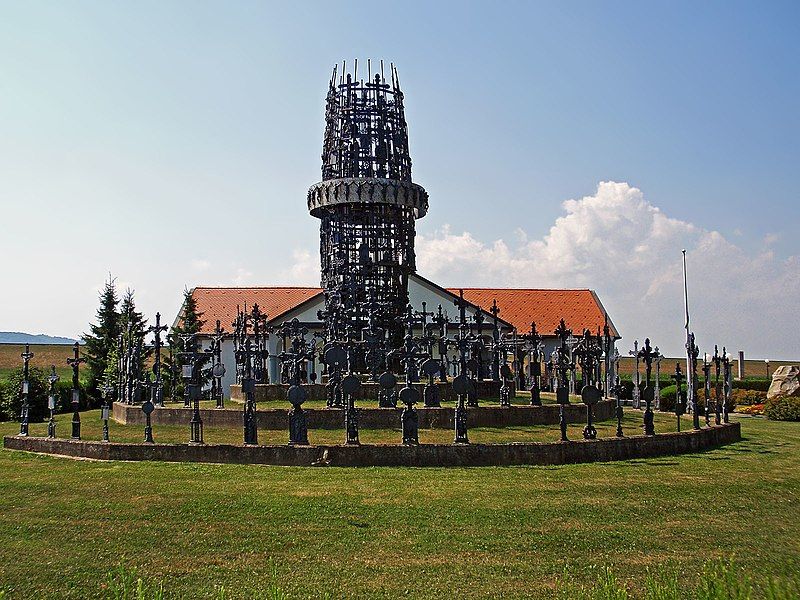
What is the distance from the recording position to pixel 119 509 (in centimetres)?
1326

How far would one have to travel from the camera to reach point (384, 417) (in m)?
21.9

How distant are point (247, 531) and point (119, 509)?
Answer: 8.36 feet

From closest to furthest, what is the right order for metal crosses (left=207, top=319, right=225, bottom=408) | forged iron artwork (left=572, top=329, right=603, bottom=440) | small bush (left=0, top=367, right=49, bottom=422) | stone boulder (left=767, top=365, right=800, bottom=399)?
forged iron artwork (left=572, top=329, right=603, bottom=440)
metal crosses (left=207, top=319, right=225, bottom=408)
small bush (left=0, top=367, right=49, bottom=422)
stone boulder (left=767, top=365, right=800, bottom=399)

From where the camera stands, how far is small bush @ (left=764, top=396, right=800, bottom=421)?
1319 inches

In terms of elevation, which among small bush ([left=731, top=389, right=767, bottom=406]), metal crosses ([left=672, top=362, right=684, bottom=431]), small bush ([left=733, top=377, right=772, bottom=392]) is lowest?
small bush ([left=731, top=389, right=767, bottom=406])

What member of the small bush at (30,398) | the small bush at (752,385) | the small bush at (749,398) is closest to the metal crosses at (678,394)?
the small bush at (749,398)

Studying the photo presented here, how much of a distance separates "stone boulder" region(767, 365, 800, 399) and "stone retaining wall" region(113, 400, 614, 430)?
21002 millimetres

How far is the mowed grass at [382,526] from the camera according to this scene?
10.3 metres

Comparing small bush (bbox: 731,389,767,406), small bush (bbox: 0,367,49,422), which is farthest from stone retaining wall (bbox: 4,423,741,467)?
small bush (bbox: 731,389,767,406)

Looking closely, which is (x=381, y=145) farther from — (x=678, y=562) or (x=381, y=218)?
(x=678, y=562)

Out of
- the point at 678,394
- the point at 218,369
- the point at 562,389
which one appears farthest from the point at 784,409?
the point at 218,369

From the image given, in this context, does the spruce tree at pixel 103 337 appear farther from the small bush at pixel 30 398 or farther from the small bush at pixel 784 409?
the small bush at pixel 784 409

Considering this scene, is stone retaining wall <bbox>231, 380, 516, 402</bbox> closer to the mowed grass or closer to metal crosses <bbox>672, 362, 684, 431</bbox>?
metal crosses <bbox>672, 362, 684, 431</bbox>

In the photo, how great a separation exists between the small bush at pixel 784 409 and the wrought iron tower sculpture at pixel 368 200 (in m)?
15.9
